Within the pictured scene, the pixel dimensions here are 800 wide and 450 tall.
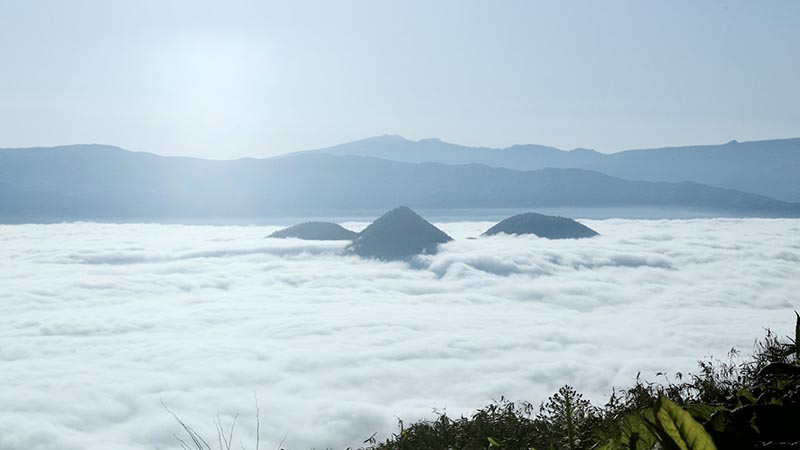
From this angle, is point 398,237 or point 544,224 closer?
point 398,237

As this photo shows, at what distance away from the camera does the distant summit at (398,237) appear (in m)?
163

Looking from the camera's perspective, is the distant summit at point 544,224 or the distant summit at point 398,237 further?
the distant summit at point 544,224

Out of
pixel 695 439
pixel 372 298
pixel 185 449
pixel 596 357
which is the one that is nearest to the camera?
pixel 695 439

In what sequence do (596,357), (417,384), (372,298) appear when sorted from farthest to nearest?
(372,298)
(596,357)
(417,384)

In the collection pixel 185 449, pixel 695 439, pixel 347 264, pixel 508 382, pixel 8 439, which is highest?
pixel 695 439

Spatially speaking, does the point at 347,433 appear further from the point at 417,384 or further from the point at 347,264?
the point at 347,264

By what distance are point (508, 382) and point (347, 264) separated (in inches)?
3156

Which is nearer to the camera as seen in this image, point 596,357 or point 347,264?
point 596,357

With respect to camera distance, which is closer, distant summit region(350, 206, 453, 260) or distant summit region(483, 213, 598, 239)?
distant summit region(350, 206, 453, 260)

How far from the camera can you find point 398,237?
164m

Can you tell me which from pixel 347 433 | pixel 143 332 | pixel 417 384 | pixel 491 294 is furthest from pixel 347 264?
pixel 347 433

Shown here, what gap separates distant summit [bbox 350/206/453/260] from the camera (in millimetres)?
162875

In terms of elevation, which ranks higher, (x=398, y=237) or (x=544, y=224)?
(x=544, y=224)

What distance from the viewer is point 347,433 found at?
90938 millimetres
